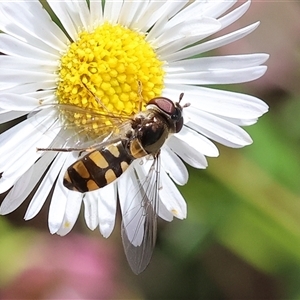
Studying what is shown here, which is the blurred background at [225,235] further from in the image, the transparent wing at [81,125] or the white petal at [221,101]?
the transparent wing at [81,125]

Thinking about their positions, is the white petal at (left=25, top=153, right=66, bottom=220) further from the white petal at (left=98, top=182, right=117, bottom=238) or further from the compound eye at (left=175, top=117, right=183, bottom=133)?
the compound eye at (left=175, top=117, right=183, bottom=133)

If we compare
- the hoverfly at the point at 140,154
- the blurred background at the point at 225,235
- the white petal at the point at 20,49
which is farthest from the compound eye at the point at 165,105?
the blurred background at the point at 225,235

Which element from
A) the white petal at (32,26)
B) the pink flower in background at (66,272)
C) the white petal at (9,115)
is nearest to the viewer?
the white petal at (32,26)

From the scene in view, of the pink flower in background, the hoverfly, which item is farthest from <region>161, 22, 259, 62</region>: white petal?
the pink flower in background

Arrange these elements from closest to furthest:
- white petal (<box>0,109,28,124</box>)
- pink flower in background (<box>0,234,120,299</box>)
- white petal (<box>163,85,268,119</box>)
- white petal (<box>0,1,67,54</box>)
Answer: white petal (<box>0,1,67,54</box>) → white petal (<box>0,109,28,124</box>) → white petal (<box>163,85,268,119</box>) → pink flower in background (<box>0,234,120,299</box>)

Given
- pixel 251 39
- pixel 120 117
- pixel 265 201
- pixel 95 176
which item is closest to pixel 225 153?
pixel 265 201

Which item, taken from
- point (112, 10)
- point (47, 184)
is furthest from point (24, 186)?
point (112, 10)
